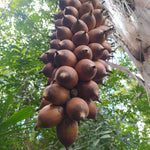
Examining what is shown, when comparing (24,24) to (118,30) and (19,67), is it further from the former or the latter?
(118,30)

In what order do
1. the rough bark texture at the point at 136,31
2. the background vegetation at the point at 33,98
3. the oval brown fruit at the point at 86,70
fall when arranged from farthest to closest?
1. the background vegetation at the point at 33,98
2. the rough bark texture at the point at 136,31
3. the oval brown fruit at the point at 86,70

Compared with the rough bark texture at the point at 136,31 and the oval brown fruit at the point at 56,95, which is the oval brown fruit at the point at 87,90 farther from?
the rough bark texture at the point at 136,31

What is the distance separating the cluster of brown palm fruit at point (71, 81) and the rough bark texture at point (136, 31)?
0.88 ft

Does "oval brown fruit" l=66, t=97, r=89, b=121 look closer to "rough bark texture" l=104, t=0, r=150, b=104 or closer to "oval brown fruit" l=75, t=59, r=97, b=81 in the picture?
"oval brown fruit" l=75, t=59, r=97, b=81

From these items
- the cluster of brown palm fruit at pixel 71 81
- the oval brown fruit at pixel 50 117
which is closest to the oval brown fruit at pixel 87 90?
the cluster of brown palm fruit at pixel 71 81

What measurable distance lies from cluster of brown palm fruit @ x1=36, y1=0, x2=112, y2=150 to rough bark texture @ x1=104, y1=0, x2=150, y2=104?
267 mm

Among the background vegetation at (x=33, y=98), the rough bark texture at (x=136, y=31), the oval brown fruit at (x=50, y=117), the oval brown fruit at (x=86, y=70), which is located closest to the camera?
the oval brown fruit at (x=50, y=117)

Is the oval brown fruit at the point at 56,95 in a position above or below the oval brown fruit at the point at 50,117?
above

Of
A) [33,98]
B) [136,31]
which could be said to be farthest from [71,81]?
[33,98]

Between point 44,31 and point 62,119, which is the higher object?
point 44,31

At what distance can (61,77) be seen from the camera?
781mm

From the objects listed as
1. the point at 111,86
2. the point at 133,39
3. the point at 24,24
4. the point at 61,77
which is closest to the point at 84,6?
Answer: the point at 133,39

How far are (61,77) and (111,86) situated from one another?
10.6 ft

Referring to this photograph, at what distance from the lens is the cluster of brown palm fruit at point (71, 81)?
732 millimetres
